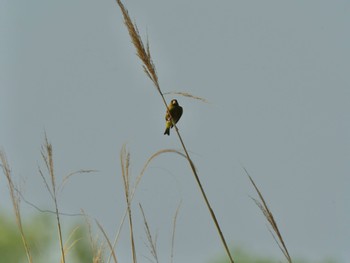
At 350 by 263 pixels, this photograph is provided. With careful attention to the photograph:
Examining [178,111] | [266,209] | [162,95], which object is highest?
[162,95]

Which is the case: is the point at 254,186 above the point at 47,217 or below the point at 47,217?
above

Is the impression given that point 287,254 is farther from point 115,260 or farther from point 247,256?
point 247,256

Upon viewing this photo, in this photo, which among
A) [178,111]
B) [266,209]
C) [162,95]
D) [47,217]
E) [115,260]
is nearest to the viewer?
[266,209]

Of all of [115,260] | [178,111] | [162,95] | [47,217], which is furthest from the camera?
[47,217]

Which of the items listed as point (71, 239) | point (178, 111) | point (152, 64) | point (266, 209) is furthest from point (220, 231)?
point (178, 111)

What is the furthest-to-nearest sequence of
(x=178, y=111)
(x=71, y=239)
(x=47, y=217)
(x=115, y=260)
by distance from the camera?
(x=47, y=217), (x=178, y=111), (x=71, y=239), (x=115, y=260)

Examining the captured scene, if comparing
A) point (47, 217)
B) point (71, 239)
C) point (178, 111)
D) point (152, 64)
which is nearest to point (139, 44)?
point (152, 64)

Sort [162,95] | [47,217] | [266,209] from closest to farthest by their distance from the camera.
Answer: [266,209]
[162,95]
[47,217]

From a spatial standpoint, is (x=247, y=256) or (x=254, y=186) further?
(x=247, y=256)

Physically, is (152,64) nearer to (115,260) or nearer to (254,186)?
(254,186)
